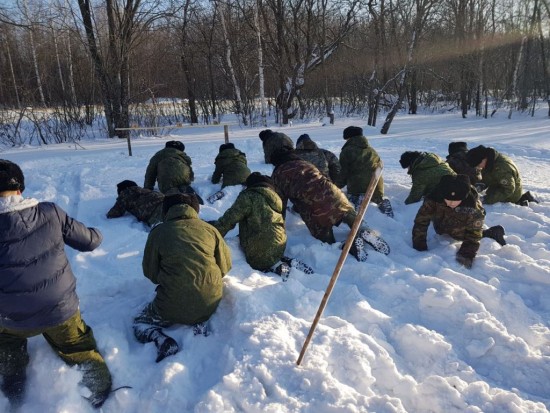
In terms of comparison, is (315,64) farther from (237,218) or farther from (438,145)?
(237,218)

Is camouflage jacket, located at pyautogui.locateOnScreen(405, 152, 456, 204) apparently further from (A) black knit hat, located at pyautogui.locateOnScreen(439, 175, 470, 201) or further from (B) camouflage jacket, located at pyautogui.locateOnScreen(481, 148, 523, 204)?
(A) black knit hat, located at pyautogui.locateOnScreen(439, 175, 470, 201)

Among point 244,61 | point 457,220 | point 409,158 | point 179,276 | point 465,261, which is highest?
point 244,61

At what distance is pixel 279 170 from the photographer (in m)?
4.76

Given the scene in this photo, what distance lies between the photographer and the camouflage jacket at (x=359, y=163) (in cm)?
583

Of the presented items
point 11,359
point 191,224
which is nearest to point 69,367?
point 11,359

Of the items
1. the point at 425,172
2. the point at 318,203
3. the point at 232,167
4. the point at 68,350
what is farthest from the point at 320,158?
the point at 68,350

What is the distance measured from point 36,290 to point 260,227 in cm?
199

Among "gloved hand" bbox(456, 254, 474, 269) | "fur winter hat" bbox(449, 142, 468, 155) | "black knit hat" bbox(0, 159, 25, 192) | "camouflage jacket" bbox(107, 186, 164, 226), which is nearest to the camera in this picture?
"black knit hat" bbox(0, 159, 25, 192)

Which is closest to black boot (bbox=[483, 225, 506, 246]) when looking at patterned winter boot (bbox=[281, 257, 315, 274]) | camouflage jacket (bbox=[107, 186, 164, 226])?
patterned winter boot (bbox=[281, 257, 315, 274])

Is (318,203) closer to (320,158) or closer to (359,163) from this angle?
(359,163)

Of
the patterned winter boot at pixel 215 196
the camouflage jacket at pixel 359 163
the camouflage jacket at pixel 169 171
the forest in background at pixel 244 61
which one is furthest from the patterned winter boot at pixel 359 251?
the forest in background at pixel 244 61

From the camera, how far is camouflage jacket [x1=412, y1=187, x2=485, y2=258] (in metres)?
4.10

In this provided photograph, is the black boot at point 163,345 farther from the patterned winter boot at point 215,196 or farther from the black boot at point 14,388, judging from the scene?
the patterned winter boot at point 215,196

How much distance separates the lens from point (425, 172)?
5.28 m
